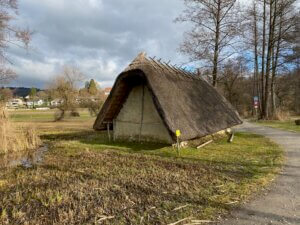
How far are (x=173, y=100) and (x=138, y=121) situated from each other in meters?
2.61

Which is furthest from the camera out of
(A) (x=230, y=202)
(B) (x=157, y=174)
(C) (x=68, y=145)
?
(C) (x=68, y=145)

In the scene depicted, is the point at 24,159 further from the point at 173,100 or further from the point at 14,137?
the point at 173,100

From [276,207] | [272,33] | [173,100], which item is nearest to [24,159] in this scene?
[173,100]

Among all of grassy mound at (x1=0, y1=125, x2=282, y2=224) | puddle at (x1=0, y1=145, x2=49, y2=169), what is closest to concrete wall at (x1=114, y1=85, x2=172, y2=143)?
grassy mound at (x1=0, y1=125, x2=282, y2=224)

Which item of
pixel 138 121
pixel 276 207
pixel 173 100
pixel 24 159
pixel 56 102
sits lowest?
pixel 24 159

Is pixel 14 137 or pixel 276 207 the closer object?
pixel 276 207

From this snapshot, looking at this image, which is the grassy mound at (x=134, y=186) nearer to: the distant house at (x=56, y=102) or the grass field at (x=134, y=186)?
the grass field at (x=134, y=186)

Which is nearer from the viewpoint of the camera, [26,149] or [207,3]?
[26,149]

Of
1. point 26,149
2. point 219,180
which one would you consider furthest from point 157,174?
point 26,149

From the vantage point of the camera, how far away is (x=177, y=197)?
5.21 metres

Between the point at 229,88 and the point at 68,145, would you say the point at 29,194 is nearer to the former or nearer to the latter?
the point at 68,145

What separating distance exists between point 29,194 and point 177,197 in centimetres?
338

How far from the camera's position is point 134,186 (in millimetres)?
5992

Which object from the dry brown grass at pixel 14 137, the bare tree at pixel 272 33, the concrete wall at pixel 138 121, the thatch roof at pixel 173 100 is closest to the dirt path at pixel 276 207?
the thatch roof at pixel 173 100
